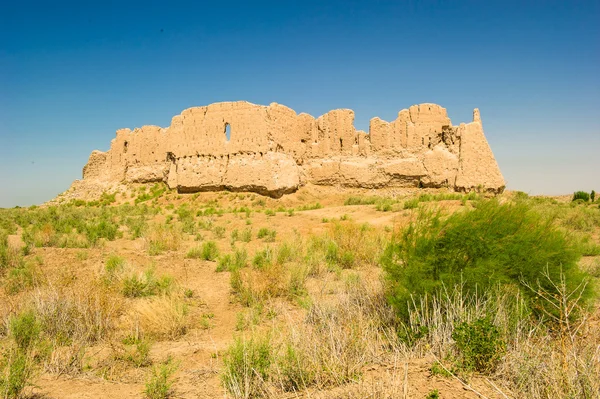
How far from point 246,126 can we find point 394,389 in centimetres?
2174

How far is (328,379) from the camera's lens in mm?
3365

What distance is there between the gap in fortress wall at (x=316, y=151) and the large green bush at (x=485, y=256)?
17.7 m

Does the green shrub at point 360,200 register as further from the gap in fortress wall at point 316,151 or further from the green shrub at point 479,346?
the green shrub at point 479,346

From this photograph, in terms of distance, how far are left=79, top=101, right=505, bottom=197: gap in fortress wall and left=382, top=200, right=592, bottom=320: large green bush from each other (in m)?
17.7

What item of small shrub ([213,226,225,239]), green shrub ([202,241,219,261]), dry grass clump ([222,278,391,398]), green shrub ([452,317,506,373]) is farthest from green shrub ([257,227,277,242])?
green shrub ([452,317,506,373])

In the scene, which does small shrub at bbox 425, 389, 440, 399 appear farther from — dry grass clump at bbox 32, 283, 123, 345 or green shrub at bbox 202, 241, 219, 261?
green shrub at bbox 202, 241, 219, 261

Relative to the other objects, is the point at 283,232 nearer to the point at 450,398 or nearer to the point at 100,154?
the point at 450,398

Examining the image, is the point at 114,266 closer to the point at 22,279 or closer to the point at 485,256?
the point at 22,279

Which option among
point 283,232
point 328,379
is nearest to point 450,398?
point 328,379

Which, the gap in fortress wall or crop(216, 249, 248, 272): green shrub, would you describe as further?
the gap in fortress wall

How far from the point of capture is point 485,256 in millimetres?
4691

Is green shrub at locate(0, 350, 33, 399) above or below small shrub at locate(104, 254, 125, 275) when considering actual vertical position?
below

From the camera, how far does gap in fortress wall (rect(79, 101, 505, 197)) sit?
71.8ft

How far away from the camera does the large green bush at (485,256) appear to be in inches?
179
